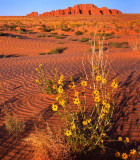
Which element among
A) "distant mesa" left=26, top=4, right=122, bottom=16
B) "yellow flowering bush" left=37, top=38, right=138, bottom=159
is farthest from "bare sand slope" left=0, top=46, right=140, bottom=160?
"distant mesa" left=26, top=4, right=122, bottom=16

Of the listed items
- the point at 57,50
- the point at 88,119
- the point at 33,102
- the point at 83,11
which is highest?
the point at 83,11

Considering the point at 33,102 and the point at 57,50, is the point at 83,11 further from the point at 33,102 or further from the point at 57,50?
the point at 33,102

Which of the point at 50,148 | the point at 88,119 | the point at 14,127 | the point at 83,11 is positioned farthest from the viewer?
the point at 83,11

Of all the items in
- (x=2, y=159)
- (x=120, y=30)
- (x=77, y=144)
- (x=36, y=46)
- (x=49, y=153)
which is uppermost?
(x=120, y=30)

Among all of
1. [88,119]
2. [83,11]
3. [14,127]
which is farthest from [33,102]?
[83,11]

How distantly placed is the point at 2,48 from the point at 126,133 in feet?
46.7

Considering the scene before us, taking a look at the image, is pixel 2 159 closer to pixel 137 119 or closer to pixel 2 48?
pixel 137 119

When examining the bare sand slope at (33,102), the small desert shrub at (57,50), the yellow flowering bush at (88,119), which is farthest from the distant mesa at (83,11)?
the yellow flowering bush at (88,119)

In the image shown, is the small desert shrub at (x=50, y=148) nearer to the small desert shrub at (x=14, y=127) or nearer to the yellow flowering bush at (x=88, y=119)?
the yellow flowering bush at (x=88, y=119)

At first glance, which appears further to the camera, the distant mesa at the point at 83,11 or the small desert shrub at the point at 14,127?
the distant mesa at the point at 83,11

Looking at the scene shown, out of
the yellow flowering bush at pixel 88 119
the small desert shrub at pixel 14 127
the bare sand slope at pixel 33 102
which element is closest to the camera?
the yellow flowering bush at pixel 88 119

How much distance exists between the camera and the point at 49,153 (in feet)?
7.63

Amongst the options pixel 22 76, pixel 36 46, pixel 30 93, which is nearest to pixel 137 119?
pixel 30 93

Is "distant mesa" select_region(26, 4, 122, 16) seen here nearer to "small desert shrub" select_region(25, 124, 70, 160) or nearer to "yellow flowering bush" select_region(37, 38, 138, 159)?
"yellow flowering bush" select_region(37, 38, 138, 159)
